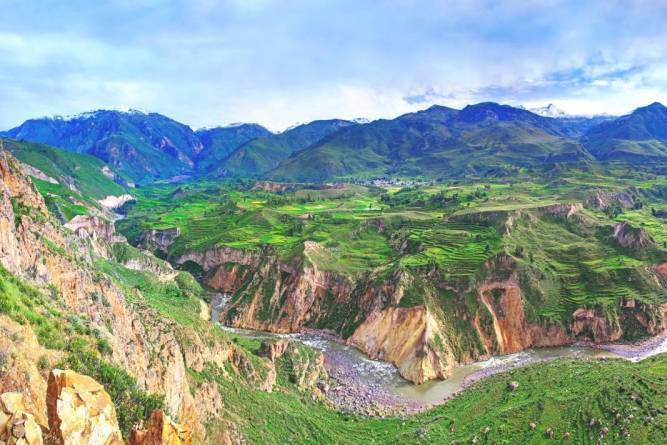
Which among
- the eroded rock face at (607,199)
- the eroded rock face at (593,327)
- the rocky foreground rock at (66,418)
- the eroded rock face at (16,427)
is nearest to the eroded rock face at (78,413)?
the rocky foreground rock at (66,418)

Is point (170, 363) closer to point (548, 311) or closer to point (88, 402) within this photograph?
point (88, 402)

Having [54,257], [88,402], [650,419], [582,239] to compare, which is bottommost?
[650,419]

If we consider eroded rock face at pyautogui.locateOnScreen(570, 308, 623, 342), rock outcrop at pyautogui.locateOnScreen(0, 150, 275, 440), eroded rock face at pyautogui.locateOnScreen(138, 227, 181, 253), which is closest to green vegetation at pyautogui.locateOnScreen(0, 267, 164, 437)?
rock outcrop at pyautogui.locateOnScreen(0, 150, 275, 440)

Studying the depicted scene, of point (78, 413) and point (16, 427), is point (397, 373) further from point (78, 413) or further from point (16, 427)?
point (16, 427)

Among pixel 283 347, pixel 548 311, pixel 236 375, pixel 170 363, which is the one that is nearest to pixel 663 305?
pixel 548 311

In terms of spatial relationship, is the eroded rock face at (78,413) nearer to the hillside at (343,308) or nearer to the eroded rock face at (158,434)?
the hillside at (343,308)

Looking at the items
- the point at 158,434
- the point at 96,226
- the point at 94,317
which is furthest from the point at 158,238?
the point at 158,434
